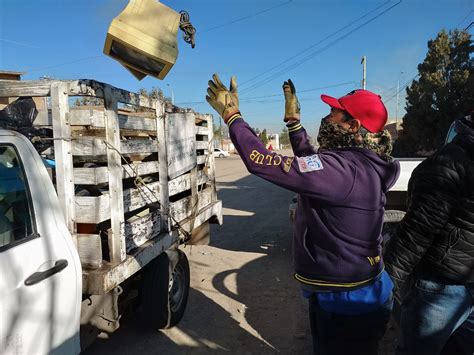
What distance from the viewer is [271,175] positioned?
187cm

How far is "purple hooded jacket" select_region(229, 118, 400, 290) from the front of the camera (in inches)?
73.3

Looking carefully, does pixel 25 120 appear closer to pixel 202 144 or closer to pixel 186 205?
pixel 186 205

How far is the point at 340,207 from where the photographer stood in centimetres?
196

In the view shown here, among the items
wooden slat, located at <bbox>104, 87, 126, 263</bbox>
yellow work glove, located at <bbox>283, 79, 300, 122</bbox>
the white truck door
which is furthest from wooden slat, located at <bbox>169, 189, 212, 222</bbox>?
yellow work glove, located at <bbox>283, 79, 300, 122</bbox>

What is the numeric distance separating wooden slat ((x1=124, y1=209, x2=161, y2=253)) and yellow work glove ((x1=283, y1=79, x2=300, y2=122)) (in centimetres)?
142

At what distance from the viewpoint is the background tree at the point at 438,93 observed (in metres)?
16.9

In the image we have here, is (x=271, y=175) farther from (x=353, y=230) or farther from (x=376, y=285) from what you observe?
(x=376, y=285)

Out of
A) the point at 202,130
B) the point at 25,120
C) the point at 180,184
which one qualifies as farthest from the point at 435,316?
the point at 202,130

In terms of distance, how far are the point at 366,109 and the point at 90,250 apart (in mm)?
1871

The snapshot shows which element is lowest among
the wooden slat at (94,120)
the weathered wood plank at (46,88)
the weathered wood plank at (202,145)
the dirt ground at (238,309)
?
the dirt ground at (238,309)

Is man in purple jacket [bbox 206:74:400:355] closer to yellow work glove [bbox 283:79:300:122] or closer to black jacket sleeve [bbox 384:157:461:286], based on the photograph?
black jacket sleeve [bbox 384:157:461:286]

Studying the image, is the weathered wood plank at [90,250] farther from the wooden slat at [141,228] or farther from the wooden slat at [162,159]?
the wooden slat at [162,159]

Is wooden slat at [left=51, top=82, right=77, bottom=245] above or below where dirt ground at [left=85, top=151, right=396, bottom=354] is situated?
above

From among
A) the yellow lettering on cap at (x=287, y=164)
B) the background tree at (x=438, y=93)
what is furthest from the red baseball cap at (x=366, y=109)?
the background tree at (x=438, y=93)
